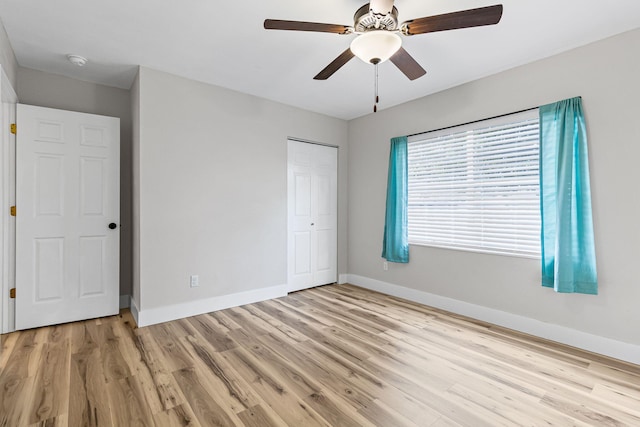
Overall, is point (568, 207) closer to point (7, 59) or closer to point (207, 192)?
point (207, 192)

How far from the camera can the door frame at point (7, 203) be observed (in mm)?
2713

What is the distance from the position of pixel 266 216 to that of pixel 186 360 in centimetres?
203

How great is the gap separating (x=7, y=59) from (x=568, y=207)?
5.03 m

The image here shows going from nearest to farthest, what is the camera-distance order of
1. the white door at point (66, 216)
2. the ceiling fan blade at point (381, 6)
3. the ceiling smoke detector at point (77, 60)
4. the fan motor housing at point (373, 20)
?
the ceiling fan blade at point (381, 6) → the fan motor housing at point (373, 20) → the ceiling smoke detector at point (77, 60) → the white door at point (66, 216)

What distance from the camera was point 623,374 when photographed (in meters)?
2.28

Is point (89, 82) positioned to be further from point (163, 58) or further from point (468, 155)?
point (468, 155)

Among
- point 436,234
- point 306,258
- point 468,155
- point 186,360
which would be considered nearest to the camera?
point 186,360

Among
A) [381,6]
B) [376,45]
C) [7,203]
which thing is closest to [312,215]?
[376,45]

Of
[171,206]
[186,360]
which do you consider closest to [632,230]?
[186,360]

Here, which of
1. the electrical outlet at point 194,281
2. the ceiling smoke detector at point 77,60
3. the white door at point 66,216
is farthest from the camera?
the electrical outlet at point 194,281

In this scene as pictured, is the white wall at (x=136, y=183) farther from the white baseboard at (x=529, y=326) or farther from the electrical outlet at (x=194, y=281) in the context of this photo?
the white baseboard at (x=529, y=326)

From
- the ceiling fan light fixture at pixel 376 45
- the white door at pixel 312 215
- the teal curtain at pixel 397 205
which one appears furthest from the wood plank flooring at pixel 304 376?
the ceiling fan light fixture at pixel 376 45

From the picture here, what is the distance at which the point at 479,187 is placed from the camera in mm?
3406

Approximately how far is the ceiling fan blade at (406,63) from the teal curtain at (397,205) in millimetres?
1706
